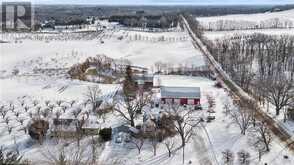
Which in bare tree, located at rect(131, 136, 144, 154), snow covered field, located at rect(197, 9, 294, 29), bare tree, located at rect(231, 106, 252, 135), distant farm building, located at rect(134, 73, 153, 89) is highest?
snow covered field, located at rect(197, 9, 294, 29)

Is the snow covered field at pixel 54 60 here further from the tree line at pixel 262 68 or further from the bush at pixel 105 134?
the tree line at pixel 262 68

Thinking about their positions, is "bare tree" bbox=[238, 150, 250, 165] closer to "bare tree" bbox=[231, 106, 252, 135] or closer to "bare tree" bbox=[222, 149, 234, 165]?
"bare tree" bbox=[222, 149, 234, 165]

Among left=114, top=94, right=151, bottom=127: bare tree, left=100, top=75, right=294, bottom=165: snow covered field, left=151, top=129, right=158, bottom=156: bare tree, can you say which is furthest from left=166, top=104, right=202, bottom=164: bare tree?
left=114, top=94, right=151, bottom=127: bare tree

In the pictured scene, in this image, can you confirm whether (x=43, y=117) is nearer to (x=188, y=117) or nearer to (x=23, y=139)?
(x=23, y=139)

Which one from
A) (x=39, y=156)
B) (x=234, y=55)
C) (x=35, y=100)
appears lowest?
(x=39, y=156)

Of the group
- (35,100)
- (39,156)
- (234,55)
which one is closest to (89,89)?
(35,100)

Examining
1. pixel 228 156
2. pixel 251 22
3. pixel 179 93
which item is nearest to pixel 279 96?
pixel 179 93

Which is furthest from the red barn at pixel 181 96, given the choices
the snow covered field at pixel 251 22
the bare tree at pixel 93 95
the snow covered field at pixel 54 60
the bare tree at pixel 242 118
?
the snow covered field at pixel 251 22
